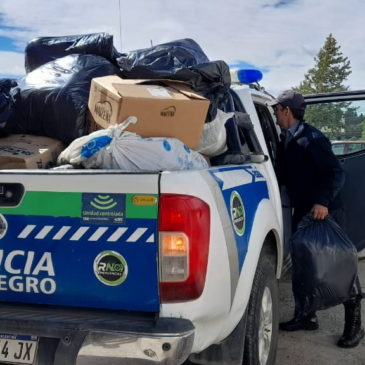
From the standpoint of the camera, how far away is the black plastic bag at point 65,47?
3.60 meters

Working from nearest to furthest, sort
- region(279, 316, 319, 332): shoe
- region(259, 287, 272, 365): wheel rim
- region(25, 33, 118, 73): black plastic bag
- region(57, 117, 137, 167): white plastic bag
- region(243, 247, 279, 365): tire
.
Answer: region(57, 117, 137, 167): white plastic bag → region(243, 247, 279, 365): tire → region(259, 287, 272, 365): wheel rim → region(25, 33, 118, 73): black plastic bag → region(279, 316, 319, 332): shoe

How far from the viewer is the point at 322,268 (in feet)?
11.3

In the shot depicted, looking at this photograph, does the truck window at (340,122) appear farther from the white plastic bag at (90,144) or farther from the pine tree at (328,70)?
the pine tree at (328,70)

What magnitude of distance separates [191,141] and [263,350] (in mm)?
1266

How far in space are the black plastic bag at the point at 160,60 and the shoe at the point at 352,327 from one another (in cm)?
211

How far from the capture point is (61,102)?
10.0 feet

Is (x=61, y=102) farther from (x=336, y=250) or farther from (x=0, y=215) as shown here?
(x=336, y=250)

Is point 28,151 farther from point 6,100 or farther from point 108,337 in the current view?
point 108,337

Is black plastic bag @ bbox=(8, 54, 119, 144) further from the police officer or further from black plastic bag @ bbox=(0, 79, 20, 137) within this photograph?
the police officer

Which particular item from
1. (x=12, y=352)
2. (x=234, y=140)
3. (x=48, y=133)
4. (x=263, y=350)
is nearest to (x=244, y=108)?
(x=234, y=140)

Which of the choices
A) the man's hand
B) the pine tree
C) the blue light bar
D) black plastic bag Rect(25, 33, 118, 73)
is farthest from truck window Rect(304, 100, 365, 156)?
the pine tree

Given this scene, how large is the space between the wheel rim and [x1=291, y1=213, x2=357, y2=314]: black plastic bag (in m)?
0.57

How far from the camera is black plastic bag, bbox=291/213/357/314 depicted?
11.3ft

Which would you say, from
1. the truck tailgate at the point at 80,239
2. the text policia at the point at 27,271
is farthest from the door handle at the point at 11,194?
the text policia at the point at 27,271
